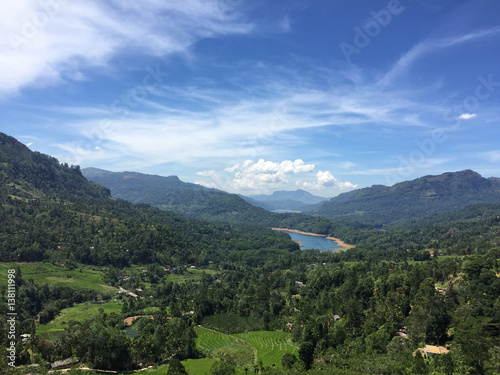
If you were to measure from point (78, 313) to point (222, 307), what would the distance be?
37.2 m

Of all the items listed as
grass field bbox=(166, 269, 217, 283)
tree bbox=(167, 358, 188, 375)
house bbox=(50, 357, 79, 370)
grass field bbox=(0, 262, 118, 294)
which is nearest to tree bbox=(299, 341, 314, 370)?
tree bbox=(167, 358, 188, 375)

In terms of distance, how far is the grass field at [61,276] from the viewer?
95.8m

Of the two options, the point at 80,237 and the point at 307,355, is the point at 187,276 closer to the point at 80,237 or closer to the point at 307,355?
the point at 80,237

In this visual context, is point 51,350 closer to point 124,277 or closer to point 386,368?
point 386,368

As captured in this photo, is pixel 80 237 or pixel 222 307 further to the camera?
pixel 80 237

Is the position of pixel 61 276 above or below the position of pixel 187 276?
above

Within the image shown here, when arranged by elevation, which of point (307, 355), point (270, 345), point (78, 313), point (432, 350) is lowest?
point (78, 313)

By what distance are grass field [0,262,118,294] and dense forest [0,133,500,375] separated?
0.68m

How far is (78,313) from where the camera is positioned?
77.9 meters

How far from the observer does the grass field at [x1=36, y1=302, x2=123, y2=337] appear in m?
69.8

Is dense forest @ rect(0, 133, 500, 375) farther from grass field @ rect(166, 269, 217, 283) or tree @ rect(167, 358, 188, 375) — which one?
grass field @ rect(166, 269, 217, 283)

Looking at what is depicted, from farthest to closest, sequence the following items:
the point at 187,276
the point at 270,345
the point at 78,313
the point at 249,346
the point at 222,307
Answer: the point at 187,276 < the point at 222,307 < the point at 78,313 < the point at 249,346 < the point at 270,345

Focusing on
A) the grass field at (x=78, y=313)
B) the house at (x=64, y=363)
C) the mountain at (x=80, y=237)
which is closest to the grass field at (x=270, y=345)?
the house at (x=64, y=363)

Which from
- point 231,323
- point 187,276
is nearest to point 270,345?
point 231,323
